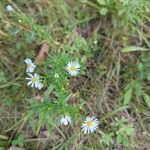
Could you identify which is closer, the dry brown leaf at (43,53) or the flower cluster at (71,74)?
the flower cluster at (71,74)

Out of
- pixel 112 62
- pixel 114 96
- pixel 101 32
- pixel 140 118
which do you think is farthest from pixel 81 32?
pixel 140 118

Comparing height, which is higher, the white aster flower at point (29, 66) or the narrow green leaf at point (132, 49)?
the narrow green leaf at point (132, 49)

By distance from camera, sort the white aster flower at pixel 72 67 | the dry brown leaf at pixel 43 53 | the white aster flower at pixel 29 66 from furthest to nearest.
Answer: the dry brown leaf at pixel 43 53 → the white aster flower at pixel 29 66 → the white aster flower at pixel 72 67

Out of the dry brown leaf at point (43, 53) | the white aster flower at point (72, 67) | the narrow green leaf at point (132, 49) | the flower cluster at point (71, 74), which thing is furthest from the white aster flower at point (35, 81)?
the narrow green leaf at point (132, 49)

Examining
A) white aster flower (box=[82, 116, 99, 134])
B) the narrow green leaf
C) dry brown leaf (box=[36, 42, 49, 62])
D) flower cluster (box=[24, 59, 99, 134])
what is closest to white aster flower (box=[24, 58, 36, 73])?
flower cluster (box=[24, 59, 99, 134])

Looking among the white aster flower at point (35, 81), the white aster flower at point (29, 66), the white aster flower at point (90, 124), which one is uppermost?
the white aster flower at point (29, 66)

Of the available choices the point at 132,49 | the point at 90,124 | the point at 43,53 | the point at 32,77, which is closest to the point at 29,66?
the point at 32,77

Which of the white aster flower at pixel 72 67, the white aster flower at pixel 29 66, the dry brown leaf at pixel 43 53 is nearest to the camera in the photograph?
the white aster flower at pixel 72 67

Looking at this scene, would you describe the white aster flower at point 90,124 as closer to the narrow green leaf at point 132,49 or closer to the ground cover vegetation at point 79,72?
the ground cover vegetation at point 79,72

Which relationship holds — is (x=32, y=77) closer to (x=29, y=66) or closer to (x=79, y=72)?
(x=29, y=66)

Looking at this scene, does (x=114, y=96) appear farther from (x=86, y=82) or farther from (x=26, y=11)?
(x=26, y=11)
